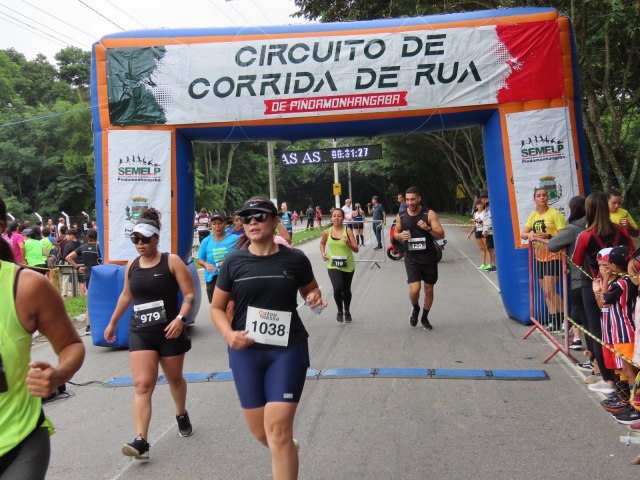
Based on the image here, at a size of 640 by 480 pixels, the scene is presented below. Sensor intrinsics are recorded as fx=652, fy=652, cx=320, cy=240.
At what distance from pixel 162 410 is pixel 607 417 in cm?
391

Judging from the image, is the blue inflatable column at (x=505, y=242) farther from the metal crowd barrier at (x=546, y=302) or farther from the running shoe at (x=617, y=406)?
the running shoe at (x=617, y=406)

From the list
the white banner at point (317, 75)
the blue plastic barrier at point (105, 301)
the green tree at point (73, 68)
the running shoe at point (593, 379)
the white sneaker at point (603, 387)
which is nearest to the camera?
the white sneaker at point (603, 387)

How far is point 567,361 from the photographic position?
7.25m

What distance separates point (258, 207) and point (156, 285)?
152cm

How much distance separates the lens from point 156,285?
511cm

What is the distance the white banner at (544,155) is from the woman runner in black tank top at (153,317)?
18.5ft

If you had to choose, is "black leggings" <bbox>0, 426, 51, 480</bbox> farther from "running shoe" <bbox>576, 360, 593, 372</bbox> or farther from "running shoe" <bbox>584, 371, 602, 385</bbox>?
"running shoe" <bbox>576, 360, 593, 372</bbox>

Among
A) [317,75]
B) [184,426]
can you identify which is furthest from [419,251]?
[184,426]

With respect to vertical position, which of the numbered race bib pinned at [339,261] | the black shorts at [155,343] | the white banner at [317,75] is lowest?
the black shorts at [155,343]

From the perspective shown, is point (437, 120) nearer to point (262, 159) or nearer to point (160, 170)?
point (160, 170)

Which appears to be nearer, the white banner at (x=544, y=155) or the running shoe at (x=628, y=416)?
the running shoe at (x=628, y=416)

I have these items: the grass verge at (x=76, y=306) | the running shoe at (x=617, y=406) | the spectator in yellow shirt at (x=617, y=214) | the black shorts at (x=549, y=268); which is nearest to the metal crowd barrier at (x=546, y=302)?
the black shorts at (x=549, y=268)

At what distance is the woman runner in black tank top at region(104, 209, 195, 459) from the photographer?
4945 millimetres

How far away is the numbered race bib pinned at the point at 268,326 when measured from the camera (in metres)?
3.90
